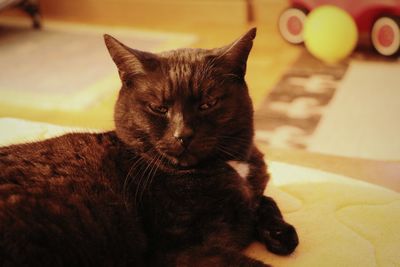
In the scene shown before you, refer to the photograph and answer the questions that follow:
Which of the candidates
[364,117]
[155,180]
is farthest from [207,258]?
[364,117]

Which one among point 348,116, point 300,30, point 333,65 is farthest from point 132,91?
point 300,30

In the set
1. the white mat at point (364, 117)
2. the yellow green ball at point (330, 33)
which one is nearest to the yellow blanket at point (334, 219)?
the white mat at point (364, 117)

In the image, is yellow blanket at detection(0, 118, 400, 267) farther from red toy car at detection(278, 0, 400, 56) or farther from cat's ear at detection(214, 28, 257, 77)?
red toy car at detection(278, 0, 400, 56)

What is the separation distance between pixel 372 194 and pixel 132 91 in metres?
0.80

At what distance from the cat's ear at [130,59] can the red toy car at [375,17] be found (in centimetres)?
202

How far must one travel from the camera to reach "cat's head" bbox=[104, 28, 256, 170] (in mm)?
1074

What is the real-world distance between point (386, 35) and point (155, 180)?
217cm

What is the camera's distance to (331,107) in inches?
90.7

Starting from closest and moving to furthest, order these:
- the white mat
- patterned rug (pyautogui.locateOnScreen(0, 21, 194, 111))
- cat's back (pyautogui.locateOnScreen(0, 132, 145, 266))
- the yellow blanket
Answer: cat's back (pyautogui.locateOnScreen(0, 132, 145, 266)) < the yellow blanket < the white mat < patterned rug (pyautogui.locateOnScreen(0, 21, 194, 111))

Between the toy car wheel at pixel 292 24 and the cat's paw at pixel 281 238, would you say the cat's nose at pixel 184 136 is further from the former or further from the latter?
the toy car wheel at pixel 292 24

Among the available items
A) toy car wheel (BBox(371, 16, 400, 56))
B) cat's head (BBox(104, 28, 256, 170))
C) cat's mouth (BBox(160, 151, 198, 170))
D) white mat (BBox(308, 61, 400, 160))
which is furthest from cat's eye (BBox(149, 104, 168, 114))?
toy car wheel (BBox(371, 16, 400, 56))

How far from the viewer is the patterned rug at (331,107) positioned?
2.01m

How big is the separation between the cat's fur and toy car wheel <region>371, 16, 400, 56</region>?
1866 mm

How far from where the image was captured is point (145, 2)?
12.9 feet
